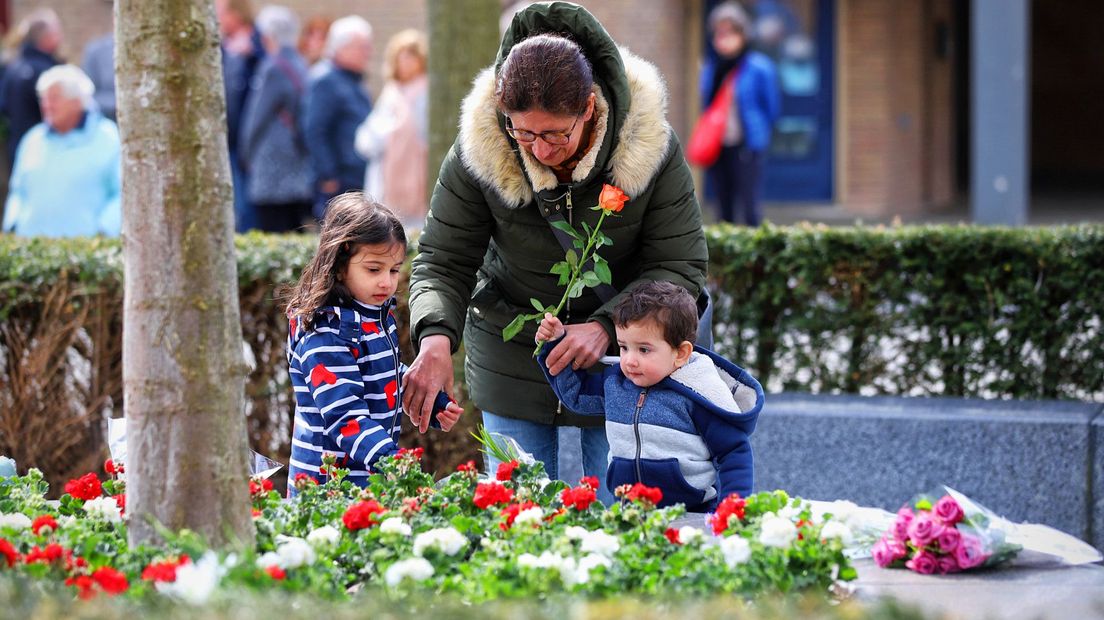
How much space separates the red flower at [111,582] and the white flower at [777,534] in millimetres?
1280

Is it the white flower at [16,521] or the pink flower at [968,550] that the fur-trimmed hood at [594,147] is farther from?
the white flower at [16,521]

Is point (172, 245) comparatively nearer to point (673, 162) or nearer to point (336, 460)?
point (336, 460)

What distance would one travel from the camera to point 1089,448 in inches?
197

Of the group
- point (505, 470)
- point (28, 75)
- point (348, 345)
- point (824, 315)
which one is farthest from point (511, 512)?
point (28, 75)

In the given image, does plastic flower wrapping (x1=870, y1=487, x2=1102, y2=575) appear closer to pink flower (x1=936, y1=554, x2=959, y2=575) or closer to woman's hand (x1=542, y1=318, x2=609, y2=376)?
pink flower (x1=936, y1=554, x2=959, y2=575)

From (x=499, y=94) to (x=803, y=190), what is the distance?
42.5ft

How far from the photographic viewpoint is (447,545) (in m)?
2.96

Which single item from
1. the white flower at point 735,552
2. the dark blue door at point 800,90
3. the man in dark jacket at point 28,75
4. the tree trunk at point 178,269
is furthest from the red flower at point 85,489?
the dark blue door at point 800,90

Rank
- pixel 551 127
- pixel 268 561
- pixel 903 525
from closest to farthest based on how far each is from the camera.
A: 1. pixel 268 561
2. pixel 903 525
3. pixel 551 127

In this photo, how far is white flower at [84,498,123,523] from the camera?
10.9ft

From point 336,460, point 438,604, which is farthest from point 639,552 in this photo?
point 336,460

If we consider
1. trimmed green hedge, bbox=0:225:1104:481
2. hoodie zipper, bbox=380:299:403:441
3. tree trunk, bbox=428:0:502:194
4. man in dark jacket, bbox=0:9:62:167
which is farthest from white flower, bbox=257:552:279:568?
man in dark jacket, bbox=0:9:62:167

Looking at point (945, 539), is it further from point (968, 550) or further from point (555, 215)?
point (555, 215)

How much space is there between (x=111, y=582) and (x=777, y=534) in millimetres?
1323
